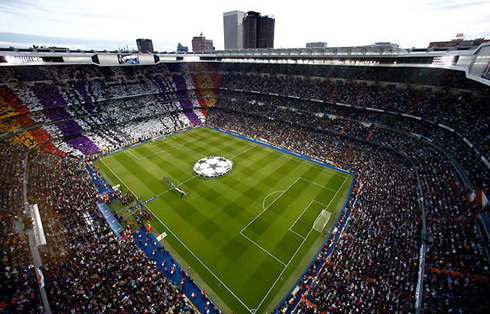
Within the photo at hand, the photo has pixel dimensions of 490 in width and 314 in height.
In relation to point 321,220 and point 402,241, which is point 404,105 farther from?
point 321,220

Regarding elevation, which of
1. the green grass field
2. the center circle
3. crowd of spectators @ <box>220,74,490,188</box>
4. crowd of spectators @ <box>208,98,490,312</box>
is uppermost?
crowd of spectators @ <box>220,74,490,188</box>

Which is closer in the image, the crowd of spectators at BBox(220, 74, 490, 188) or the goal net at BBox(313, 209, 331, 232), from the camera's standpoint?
the goal net at BBox(313, 209, 331, 232)

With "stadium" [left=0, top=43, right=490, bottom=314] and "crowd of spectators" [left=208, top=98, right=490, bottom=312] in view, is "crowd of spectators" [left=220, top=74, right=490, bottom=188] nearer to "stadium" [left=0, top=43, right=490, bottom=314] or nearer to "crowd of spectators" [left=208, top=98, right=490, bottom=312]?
"stadium" [left=0, top=43, right=490, bottom=314]

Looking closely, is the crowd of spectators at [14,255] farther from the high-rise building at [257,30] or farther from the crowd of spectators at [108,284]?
the high-rise building at [257,30]

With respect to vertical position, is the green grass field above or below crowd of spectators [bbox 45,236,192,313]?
below

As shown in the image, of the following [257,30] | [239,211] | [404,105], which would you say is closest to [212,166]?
[239,211]

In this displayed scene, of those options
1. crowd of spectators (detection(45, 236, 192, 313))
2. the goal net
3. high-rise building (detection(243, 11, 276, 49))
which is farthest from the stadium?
high-rise building (detection(243, 11, 276, 49))

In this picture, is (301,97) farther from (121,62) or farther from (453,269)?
(121,62)

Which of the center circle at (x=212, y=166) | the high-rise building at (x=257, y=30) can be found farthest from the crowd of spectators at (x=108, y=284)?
the high-rise building at (x=257, y=30)
